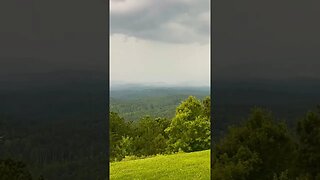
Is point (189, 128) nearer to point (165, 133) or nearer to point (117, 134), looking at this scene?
point (165, 133)

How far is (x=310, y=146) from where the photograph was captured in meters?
4.91

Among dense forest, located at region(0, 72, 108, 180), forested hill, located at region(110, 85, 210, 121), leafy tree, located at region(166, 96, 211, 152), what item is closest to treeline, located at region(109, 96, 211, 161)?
leafy tree, located at region(166, 96, 211, 152)

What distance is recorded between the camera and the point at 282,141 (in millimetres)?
4996

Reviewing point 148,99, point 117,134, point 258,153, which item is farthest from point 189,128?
point 258,153

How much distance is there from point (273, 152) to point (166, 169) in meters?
6.60

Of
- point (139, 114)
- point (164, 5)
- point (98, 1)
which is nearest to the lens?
point (98, 1)

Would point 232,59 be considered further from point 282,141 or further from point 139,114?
point 139,114

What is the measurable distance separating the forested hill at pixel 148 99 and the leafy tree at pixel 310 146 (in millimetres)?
8409

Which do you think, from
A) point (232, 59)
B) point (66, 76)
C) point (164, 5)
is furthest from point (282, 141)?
point (164, 5)

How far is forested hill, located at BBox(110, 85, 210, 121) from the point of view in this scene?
13.7 meters

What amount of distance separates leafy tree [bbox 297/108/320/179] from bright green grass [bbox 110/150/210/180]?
5.58m

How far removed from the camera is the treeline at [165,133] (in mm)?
15016

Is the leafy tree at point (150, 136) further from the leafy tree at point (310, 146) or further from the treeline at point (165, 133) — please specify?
the leafy tree at point (310, 146)

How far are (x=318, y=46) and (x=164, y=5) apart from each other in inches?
311
